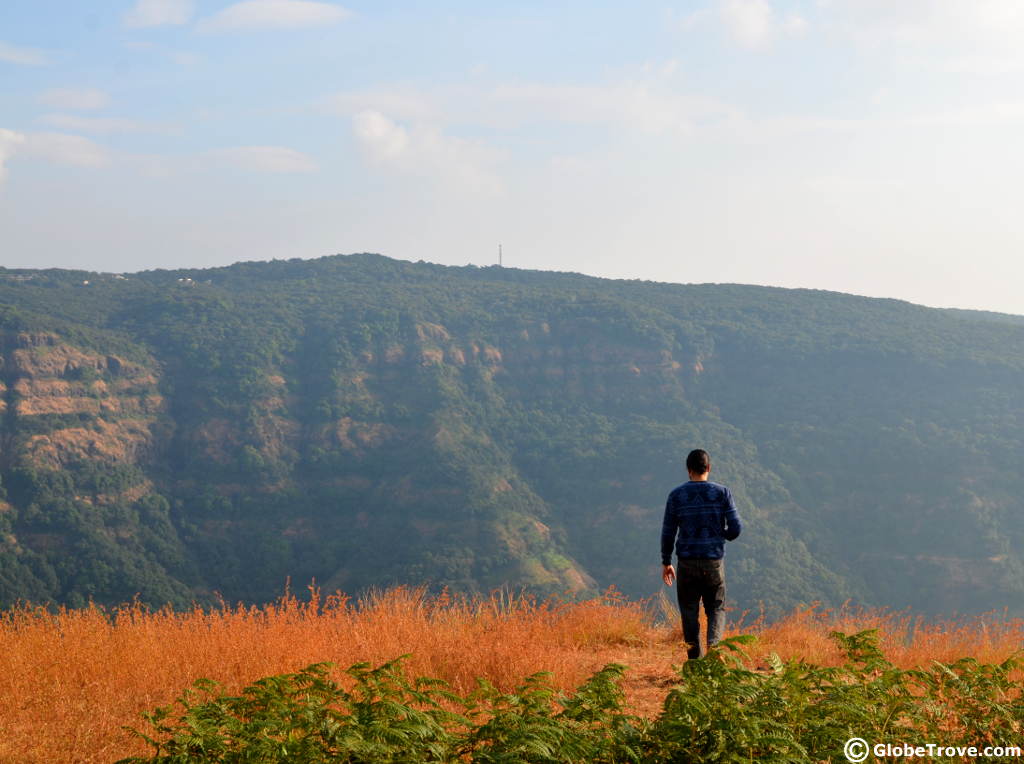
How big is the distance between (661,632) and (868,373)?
11034 cm

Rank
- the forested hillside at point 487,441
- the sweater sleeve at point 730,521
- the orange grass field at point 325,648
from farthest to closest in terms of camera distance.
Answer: the forested hillside at point 487,441 → the sweater sleeve at point 730,521 → the orange grass field at point 325,648

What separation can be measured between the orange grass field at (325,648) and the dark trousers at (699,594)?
0.51m

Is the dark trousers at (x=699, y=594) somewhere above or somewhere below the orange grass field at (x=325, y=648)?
above

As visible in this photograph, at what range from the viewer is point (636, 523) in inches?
3430

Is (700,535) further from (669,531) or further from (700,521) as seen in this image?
(669,531)

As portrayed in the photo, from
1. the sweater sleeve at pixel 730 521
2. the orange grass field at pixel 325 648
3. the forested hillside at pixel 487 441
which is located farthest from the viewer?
the forested hillside at pixel 487 441

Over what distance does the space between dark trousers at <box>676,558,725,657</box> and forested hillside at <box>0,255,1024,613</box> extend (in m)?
60.2

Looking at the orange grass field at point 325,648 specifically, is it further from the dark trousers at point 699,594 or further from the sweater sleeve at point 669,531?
the sweater sleeve at point 669,531

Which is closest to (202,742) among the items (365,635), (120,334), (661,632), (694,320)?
(365,635)

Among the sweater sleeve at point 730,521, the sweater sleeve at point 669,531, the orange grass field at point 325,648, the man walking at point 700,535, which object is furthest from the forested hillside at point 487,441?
the sweater sleeve at point 669,531

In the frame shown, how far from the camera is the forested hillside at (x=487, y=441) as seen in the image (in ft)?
251

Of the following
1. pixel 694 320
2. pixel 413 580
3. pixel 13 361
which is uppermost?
pixel 694 320

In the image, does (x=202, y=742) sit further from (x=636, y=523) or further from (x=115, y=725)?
(x=636, y=523)

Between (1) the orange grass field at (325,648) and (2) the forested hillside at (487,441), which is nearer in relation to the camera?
(1) the orange grass field at (325,648)
